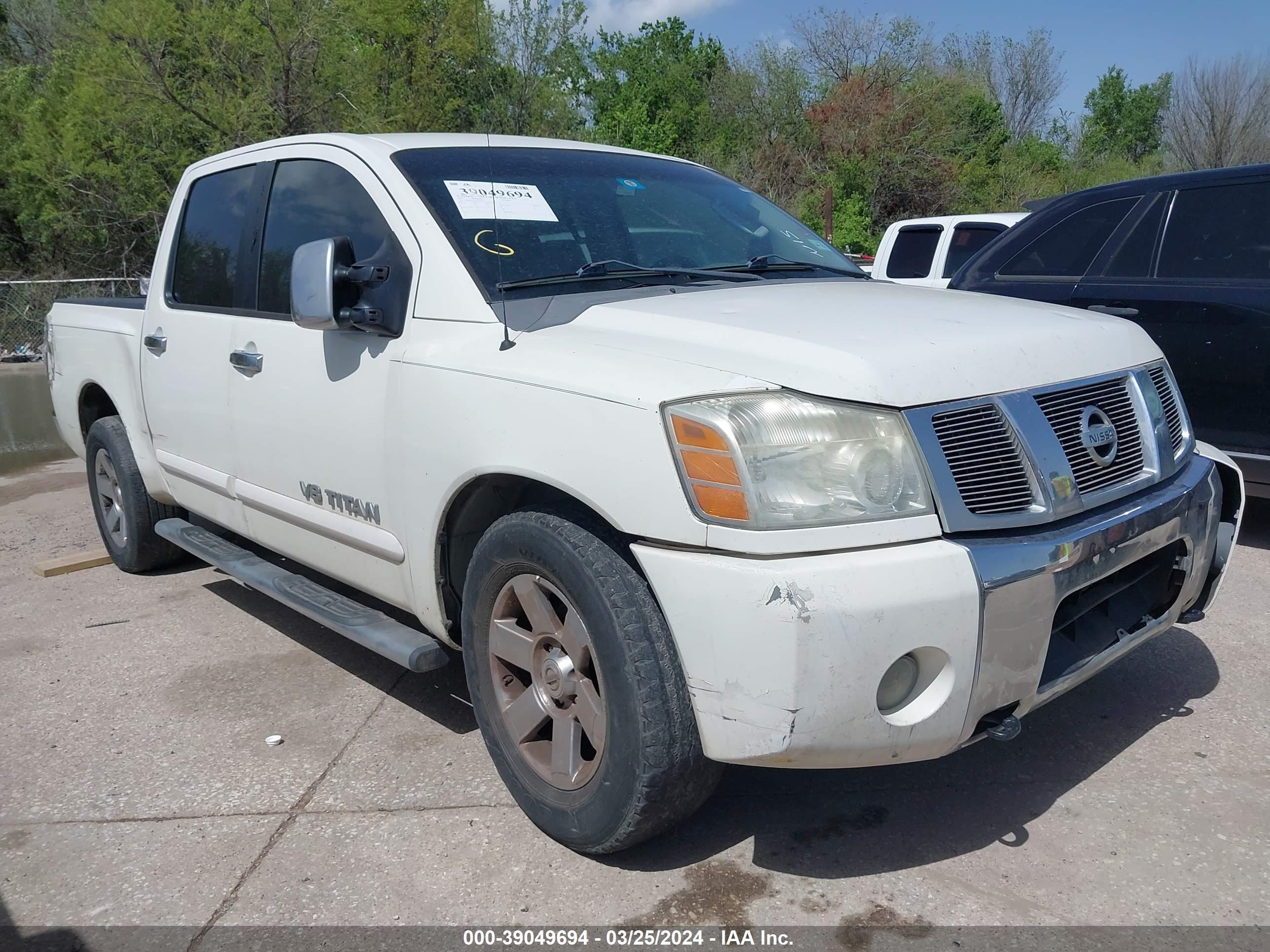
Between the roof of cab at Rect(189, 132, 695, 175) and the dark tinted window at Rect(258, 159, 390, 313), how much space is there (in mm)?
86

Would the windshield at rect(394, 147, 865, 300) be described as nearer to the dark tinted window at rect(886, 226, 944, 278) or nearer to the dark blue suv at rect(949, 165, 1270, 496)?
the dark blue suv at rect(949, 165, 1270, 496)

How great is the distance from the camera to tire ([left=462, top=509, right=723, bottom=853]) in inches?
92.4

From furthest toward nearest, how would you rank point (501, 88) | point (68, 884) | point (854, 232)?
point (854, 232)
point (501, 88)
point (68, 884)

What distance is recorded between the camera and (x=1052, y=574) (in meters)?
2.31

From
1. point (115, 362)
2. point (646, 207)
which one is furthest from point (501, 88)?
point (646, 207)

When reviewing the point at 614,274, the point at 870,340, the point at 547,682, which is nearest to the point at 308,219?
the point at 614,274

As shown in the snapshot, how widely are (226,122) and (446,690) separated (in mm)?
19826

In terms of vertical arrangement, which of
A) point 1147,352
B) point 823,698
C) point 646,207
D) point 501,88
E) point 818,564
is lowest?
point 823,698

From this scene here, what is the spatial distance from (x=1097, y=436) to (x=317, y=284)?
7.08 feet

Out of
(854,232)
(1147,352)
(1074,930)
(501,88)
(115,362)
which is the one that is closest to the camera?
(1074,930)

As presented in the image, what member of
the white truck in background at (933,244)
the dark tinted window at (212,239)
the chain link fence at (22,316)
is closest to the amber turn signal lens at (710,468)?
the dark tinted window at (212,239)

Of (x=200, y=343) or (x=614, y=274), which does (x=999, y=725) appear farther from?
(x=200, y=343)

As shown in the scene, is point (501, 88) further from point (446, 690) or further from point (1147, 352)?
point (1147, 352)

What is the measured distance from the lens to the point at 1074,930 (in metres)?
2.35
